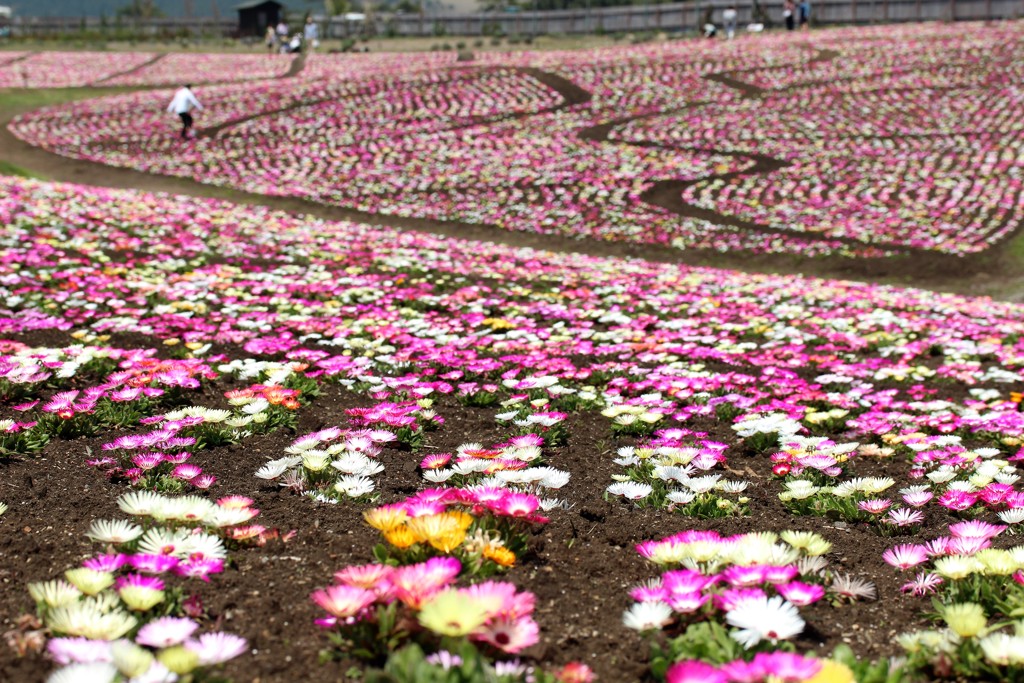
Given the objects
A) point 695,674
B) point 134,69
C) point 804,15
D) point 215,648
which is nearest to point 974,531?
point 695,674

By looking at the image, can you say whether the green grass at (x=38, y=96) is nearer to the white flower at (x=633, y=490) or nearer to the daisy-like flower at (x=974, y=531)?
the white flower at (x=633, y=490)

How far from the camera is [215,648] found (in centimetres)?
178

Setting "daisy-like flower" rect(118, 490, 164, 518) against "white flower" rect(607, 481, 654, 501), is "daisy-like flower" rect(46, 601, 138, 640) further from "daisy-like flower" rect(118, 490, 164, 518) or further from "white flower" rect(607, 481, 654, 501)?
"white flower" rect(607, 481, 654, 501)

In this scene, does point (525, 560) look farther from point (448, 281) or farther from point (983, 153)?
point (983, 153)

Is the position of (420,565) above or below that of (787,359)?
above

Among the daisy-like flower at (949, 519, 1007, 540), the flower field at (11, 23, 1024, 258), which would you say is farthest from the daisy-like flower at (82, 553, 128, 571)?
the flower field at (11, 23, 1024, 258)

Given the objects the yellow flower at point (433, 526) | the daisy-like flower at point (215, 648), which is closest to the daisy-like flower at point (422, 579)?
the yellow flower at point (433, 526)

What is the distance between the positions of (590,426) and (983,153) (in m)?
21.2

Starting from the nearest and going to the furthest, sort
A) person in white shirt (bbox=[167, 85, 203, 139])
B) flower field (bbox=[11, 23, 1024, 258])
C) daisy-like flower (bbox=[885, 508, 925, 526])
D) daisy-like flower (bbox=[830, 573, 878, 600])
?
daisy-like flower (bbox=[830, 573, 878, 600]) → daisy-like flower (bbox=[885, 508, 925, 526]) → flower field (bbox=[11, 23, 1024, 258]) → person in white shirt (bbox=[167, 85, 203, 139])

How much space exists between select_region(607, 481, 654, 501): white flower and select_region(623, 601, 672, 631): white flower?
3.84ft

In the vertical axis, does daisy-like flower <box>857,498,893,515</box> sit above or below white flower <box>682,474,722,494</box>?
below

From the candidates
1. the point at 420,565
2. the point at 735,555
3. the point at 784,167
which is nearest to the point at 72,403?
the point at 420,565

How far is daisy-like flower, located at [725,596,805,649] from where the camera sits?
188 cm

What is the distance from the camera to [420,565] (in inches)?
81.1
